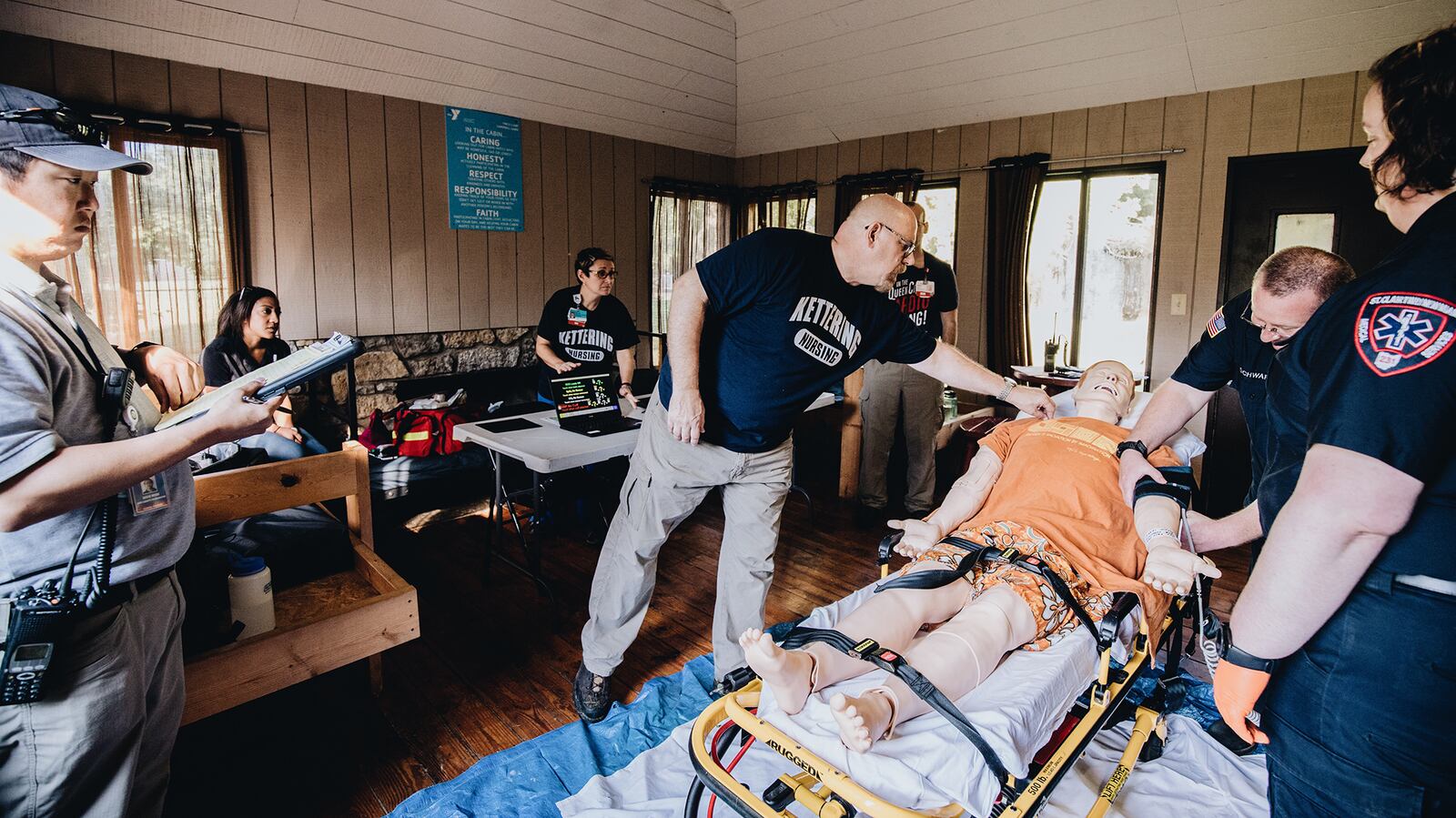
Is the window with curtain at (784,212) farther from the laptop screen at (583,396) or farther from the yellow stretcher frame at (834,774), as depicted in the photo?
the yellow stretcher frame at (834,774)

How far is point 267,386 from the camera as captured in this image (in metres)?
1.18

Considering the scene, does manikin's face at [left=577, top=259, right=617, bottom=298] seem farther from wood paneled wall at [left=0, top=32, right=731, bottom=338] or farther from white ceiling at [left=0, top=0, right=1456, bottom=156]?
white ceiling at [left=0, top=0, right=1456, bottom=156]

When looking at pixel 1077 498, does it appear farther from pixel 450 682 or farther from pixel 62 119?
pixel 62 119

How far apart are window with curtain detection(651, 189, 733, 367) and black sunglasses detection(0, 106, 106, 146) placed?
455cm

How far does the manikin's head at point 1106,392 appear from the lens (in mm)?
2414

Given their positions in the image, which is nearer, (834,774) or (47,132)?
(47,132)

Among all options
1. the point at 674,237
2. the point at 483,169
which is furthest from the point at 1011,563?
the point at 674,237

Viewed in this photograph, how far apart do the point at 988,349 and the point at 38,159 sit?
4.87 meters

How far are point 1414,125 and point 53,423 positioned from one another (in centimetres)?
180

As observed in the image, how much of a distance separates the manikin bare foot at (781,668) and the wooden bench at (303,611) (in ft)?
3.99

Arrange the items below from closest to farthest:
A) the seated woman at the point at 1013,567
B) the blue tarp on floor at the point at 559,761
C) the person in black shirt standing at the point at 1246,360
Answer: the seated woman at the point at 1013,567 → the person in black shirt standing at the point at 1246,360 → the blue tarp on floor at the point at 559,761

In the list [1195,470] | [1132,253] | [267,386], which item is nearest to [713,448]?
[267,386]

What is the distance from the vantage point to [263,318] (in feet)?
11.5

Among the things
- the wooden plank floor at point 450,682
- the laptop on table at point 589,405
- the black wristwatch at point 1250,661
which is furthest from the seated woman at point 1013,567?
the laptop on table at point 589,405
